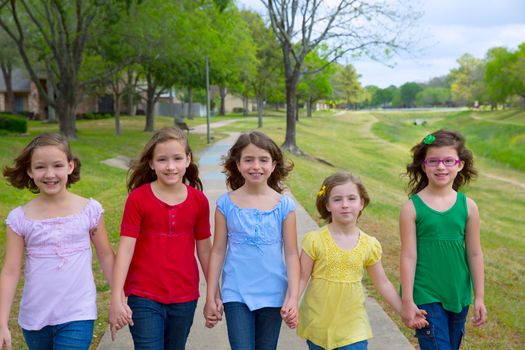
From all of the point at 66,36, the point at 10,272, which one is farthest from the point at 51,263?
the point at 66,36

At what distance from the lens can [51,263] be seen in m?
3.05

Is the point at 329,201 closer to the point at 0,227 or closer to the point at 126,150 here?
the point at 0,227

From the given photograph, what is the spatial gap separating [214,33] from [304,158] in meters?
6.19

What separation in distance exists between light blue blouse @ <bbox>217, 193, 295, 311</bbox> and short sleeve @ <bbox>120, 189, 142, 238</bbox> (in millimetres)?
485

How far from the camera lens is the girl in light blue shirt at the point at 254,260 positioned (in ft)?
10.5

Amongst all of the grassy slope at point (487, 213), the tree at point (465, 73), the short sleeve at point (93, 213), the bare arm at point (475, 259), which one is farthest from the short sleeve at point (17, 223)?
the tree at point (465, 73)

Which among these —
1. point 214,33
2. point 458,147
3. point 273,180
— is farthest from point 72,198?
point 214,33

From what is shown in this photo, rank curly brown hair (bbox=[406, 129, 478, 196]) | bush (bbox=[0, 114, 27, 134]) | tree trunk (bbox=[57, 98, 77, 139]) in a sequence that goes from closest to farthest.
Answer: curly brown hair (bbox=[406, 129, 478, 196])
tree trunk (bbox=[57, 98, 77, 139])
bush (bbox=[0, 114, 27, 134])

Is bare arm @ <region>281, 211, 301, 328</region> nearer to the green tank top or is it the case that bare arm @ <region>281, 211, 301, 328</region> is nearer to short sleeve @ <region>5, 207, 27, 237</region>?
the green tank top

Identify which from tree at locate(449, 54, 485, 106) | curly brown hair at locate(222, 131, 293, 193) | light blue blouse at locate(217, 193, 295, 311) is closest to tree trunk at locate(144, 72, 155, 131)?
curly brown hair at locate(222, 131, 293, 193)

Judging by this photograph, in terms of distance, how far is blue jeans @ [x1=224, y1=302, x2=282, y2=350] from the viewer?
3.18 metres

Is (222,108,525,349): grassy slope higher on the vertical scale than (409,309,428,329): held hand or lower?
lower

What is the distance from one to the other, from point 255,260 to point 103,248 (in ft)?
2.68

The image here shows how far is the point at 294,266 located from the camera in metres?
3.24
